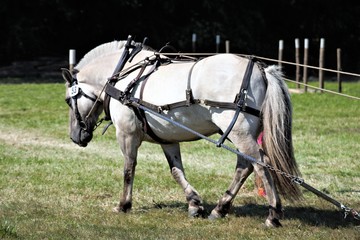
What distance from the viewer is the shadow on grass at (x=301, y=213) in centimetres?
864

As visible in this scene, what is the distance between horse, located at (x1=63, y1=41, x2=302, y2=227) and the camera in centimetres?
821

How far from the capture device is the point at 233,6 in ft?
→ 112

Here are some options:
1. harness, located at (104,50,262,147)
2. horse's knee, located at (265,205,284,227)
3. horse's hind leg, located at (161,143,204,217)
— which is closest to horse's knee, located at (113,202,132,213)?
horse's hind leg, located at (161,143,204,217)

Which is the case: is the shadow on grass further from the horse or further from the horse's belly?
the horse's belly

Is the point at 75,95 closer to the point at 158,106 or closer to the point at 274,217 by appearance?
the point at 158,106

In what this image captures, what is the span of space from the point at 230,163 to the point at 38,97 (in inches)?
399

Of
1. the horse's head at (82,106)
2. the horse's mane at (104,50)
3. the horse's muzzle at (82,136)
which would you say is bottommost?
the horse's muzzle at (82,136)

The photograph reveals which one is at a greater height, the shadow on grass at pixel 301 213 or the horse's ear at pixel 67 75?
the horse's ear at pixel 67 75

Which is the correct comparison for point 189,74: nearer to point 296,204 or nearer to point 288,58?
point 296,204

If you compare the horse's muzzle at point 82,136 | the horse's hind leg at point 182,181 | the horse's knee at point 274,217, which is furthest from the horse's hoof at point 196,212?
the horse's muzzle at point 82,136

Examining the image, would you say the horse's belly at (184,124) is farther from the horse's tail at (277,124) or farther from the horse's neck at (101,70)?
the horse's neck at (101,70)

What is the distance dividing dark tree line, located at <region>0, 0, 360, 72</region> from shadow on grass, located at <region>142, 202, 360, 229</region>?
840 inches

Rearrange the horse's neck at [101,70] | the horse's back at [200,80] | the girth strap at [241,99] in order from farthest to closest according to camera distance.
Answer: the horse's neck at [101,70], the horse's back at [200,80], the girth strap at [241,99]

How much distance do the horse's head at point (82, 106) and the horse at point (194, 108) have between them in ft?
0.04
